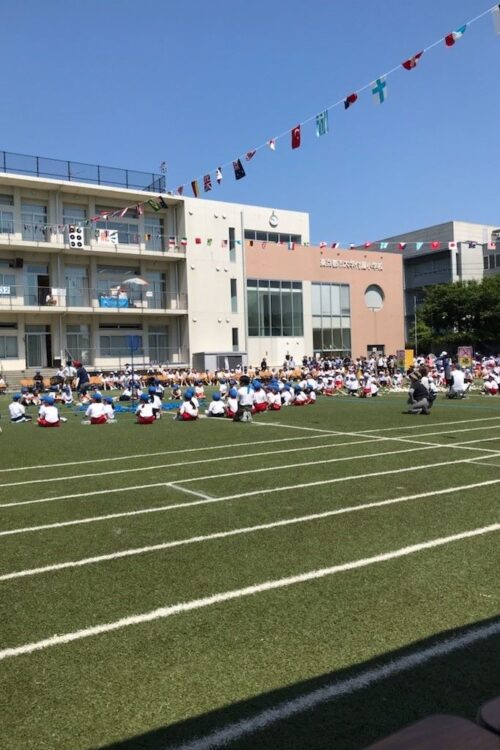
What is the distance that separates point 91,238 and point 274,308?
51.7 feet

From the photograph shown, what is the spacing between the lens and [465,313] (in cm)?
6200

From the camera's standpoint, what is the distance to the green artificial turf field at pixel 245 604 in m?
3.21

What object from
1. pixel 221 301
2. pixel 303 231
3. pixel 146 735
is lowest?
pixel 146 735

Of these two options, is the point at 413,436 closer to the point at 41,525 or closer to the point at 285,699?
the point at 41,525

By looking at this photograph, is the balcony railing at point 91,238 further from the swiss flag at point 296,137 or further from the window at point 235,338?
the swiss flag at point 296,137

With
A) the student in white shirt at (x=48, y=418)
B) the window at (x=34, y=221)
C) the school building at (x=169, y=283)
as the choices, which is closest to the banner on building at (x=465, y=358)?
the school building at (x=169, y=283)

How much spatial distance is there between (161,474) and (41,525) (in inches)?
121

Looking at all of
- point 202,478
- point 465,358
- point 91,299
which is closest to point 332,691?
point 202,478

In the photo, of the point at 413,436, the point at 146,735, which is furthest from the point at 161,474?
the point at 146,735

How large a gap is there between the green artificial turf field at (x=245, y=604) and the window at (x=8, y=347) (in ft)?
107

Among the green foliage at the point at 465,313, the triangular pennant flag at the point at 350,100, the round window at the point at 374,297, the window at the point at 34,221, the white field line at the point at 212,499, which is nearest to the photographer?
the white field line at the point at 212,499

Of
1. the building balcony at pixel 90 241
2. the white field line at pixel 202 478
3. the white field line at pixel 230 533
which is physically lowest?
the white field line at pixel 230 533

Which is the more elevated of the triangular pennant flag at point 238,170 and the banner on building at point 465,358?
the triangular pennant flag at point 238,170

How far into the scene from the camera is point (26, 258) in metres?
41.1
